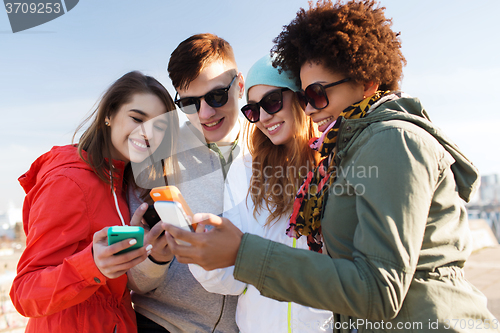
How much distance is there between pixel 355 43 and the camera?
5.16 feet

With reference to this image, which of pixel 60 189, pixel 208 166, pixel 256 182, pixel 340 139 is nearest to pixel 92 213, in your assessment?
pixel 60 189

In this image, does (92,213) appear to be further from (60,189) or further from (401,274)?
(401,274)

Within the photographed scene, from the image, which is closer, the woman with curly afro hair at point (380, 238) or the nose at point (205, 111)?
the woman with curly afro hair at point (380, 238)

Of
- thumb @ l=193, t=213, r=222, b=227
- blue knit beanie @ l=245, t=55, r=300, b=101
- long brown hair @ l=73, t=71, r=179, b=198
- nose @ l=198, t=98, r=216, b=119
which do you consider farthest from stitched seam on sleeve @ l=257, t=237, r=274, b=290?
nose @ l=198, t=98, r=216, b=119

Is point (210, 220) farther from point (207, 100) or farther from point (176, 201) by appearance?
point (207, 100)

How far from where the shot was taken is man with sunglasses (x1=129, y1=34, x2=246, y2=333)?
2.21 meters

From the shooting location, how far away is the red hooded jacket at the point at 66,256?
1776 mm

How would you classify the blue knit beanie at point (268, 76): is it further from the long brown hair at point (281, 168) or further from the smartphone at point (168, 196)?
the smartphone at point (168, 196)

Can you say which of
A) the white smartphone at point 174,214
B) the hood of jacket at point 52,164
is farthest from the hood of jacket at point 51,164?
the white smartphone at point 174,214

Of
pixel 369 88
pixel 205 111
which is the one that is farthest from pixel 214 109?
pixel 369 88

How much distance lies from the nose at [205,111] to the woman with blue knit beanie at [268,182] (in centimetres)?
45

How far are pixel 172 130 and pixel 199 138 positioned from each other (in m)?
0.23

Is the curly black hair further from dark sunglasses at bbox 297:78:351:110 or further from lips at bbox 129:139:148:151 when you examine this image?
lips at bbox 129:139:148:151

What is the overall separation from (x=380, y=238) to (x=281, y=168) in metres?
1.21
